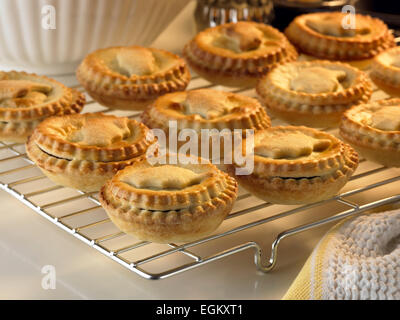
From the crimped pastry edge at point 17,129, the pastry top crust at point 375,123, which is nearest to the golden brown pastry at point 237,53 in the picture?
the pastry top crust at point 375,123

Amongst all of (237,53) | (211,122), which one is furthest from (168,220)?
(237,53)

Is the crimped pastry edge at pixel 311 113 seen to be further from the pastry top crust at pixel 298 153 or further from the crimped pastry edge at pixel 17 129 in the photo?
the crimped pastry edge at pixel 17 129

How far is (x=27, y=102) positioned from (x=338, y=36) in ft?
2.72

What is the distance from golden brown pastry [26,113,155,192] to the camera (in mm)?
1343

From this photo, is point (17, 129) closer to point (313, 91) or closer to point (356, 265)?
point (313, 91)

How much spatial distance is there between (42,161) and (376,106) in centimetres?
69

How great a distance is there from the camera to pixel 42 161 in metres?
1.37

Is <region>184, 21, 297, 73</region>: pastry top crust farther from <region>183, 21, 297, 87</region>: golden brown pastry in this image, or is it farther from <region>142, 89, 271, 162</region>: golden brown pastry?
<region>142, 89, 271, 162</region>: golden brown pastry

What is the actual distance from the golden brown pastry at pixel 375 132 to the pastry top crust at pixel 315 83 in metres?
0.09

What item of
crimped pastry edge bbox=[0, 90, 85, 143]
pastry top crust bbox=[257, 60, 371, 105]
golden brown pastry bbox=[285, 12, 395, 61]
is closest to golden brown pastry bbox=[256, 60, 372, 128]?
pastry top crust bbox=[257, 60, 371, 105]

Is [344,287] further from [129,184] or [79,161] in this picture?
[79,161]

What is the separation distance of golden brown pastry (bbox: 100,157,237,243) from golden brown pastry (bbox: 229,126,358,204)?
0.26 ft

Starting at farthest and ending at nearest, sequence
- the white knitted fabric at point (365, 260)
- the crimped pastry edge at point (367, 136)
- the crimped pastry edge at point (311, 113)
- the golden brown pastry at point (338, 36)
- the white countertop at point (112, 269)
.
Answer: the golden brown pastry at point (338, 36) → the crimped pastry edge at point (311, 113) → the crimped pastry edge at point (367, 136) → the white countertop at point (112, 269) → the white knitted fabric at point (365, 260)

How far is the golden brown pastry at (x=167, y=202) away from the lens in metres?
1.17
